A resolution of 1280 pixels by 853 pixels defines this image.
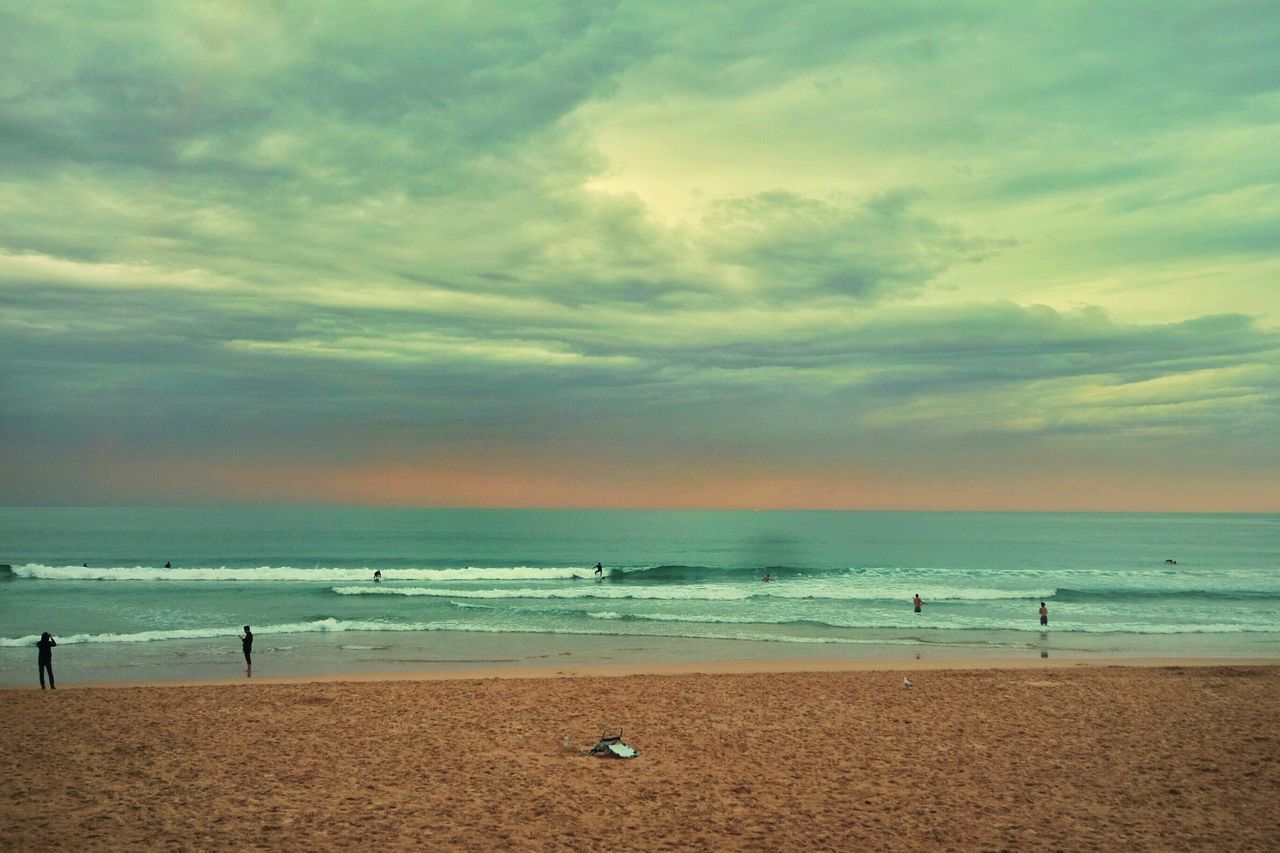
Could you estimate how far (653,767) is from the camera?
13844 mm

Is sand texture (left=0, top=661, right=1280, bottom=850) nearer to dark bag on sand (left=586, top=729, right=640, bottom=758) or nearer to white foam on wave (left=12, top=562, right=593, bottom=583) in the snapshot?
dark bag on sand (left=586, top=729, right=640, bottom=758)

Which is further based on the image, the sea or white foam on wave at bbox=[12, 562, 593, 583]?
white foam on wave at bbox=[12, 562, 593, 583]

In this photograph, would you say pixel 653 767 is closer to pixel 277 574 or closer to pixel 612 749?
pixel 612 749

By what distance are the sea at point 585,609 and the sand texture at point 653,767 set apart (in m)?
6.92

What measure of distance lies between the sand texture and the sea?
22.7ft

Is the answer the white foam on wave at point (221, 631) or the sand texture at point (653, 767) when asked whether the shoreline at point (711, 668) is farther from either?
the white foam on wave at point (221, 631)

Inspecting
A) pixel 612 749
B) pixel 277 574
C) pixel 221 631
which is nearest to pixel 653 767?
pixel 612 749

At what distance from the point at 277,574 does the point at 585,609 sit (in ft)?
95.1

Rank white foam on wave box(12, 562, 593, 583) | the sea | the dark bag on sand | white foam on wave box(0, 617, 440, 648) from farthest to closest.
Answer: white foam on wave box(12, 562, 593, 583) → white foam on wave box(0, 617, 440, 648) → the sea → the dark bag on sand

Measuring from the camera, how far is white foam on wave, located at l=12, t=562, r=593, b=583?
183 ft

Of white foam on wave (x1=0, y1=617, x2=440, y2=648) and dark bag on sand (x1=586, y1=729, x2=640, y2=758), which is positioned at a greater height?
dark bag on sand (x1=586, y1=729, x2=640, y2=758)


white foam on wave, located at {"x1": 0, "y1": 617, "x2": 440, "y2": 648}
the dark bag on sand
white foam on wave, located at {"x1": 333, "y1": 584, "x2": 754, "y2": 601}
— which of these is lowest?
white foam on wave, located at {"x1": 333, "y1": 584, "x2": 754, "y2": 601}

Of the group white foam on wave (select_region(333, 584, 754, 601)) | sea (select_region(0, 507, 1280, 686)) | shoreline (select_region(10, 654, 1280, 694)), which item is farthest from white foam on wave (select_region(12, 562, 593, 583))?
shoreline (select_region(10, 654, 1280, 694))

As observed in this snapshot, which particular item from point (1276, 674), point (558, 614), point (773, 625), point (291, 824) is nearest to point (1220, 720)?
point (1276, 674)
